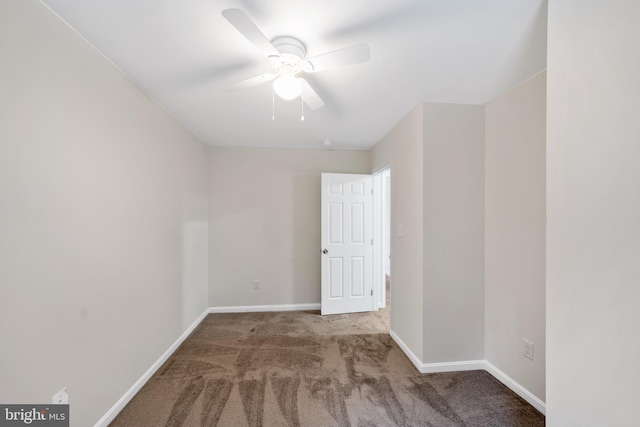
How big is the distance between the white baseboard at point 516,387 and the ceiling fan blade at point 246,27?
9.41 feet

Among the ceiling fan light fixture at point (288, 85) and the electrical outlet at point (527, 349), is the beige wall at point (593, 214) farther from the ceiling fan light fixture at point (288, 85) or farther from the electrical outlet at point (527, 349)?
the ceiling fan light fixture at point (288, 85)

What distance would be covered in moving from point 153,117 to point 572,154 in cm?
283

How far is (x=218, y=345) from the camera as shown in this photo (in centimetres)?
267

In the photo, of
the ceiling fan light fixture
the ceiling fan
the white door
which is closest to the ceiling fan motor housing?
the ceiling fan

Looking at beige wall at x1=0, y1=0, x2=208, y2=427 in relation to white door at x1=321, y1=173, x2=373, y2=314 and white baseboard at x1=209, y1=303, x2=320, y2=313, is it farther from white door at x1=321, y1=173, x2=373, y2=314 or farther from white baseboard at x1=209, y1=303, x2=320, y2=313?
white door at x1=321, y1=173, x2=373, y2=314

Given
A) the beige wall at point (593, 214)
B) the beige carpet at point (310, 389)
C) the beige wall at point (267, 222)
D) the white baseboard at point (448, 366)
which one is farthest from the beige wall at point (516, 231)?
the beige wall at point (267, 222)

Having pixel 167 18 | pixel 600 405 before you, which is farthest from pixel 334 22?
pixel 600 405

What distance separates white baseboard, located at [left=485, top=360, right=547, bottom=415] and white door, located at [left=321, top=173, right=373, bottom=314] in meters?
1.70

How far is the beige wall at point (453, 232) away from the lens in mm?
2223

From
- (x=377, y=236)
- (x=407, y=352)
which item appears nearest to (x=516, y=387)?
(x=407, y=352)

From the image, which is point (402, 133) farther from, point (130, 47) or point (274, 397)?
point (274, 397)

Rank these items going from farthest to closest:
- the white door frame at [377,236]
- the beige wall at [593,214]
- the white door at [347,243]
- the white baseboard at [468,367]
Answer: the white door frame at [377,236], the white door at [347,243], the white baseboard at [468,367], the beige wall at [593,214]

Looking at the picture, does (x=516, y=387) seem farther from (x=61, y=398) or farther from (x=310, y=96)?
(x=61, y=398)

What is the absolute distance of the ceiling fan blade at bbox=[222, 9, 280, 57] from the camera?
102cm
